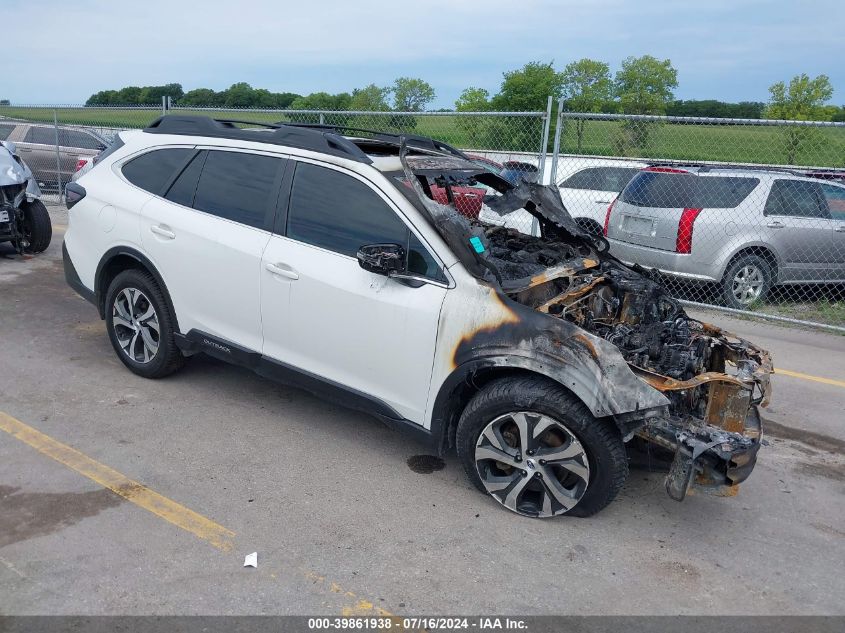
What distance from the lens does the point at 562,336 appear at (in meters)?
3.33

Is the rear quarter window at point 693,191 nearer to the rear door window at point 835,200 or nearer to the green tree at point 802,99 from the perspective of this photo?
the rear door window at point 835,200

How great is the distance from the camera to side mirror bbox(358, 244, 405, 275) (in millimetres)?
3607

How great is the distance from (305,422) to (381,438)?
0.55 metres

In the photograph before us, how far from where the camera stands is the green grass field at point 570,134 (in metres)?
11.7

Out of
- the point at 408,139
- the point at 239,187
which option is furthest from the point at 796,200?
the point at 239,187

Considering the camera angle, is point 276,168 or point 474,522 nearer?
point 474,522

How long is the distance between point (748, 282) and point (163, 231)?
6882 millimetres

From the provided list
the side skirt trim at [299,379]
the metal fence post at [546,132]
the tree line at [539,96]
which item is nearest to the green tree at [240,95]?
the tree line at [539,96]

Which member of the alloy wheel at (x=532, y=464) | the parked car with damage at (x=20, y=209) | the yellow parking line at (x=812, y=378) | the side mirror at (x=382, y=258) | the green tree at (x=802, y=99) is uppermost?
the green tree at (x=802, y=99)

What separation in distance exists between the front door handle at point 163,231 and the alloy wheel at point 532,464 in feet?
8.19

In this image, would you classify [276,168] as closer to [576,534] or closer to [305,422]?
[305,422]

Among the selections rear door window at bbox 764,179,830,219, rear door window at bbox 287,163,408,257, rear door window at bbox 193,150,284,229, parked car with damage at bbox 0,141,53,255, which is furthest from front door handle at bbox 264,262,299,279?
rear door window at bbox 764,179,830,219

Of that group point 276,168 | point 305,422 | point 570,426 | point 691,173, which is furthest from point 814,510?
point 691,173

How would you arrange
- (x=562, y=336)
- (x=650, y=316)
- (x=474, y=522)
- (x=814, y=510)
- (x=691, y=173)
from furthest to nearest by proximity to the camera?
(x=691, y=173), (x=650, y=316), (x=814, y=510), (x=474, y=522), (x=562, y=336)
